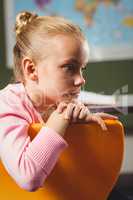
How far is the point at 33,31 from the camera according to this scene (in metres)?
0.61

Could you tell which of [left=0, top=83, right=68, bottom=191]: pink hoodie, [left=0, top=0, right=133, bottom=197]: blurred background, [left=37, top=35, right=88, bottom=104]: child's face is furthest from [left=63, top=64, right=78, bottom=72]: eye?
[left=0, top=0, right=133, bottom=197]: blurred background

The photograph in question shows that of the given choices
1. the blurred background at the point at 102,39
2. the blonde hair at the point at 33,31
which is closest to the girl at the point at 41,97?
the blonde hair at the point at 33,31

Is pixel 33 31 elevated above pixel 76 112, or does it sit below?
above

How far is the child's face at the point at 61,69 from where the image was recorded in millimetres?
565

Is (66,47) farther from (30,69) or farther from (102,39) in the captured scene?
(102,39)

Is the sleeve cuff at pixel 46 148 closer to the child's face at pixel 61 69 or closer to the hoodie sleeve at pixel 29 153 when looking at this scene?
the hoodie sleeve at pixel 29 153

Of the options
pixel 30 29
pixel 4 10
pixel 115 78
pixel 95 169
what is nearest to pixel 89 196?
pixel 95 169

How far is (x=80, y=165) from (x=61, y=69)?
0.46 feet

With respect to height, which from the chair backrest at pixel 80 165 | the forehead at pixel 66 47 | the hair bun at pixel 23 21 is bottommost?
the chair backrest at pixel 80 165

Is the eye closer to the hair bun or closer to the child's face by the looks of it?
the child's face

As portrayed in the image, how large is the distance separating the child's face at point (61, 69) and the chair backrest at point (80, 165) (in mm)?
94

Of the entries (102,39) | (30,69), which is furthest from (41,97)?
(102,39)

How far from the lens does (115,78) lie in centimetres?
171

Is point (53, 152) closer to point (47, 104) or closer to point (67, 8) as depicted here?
point (47, 104)
